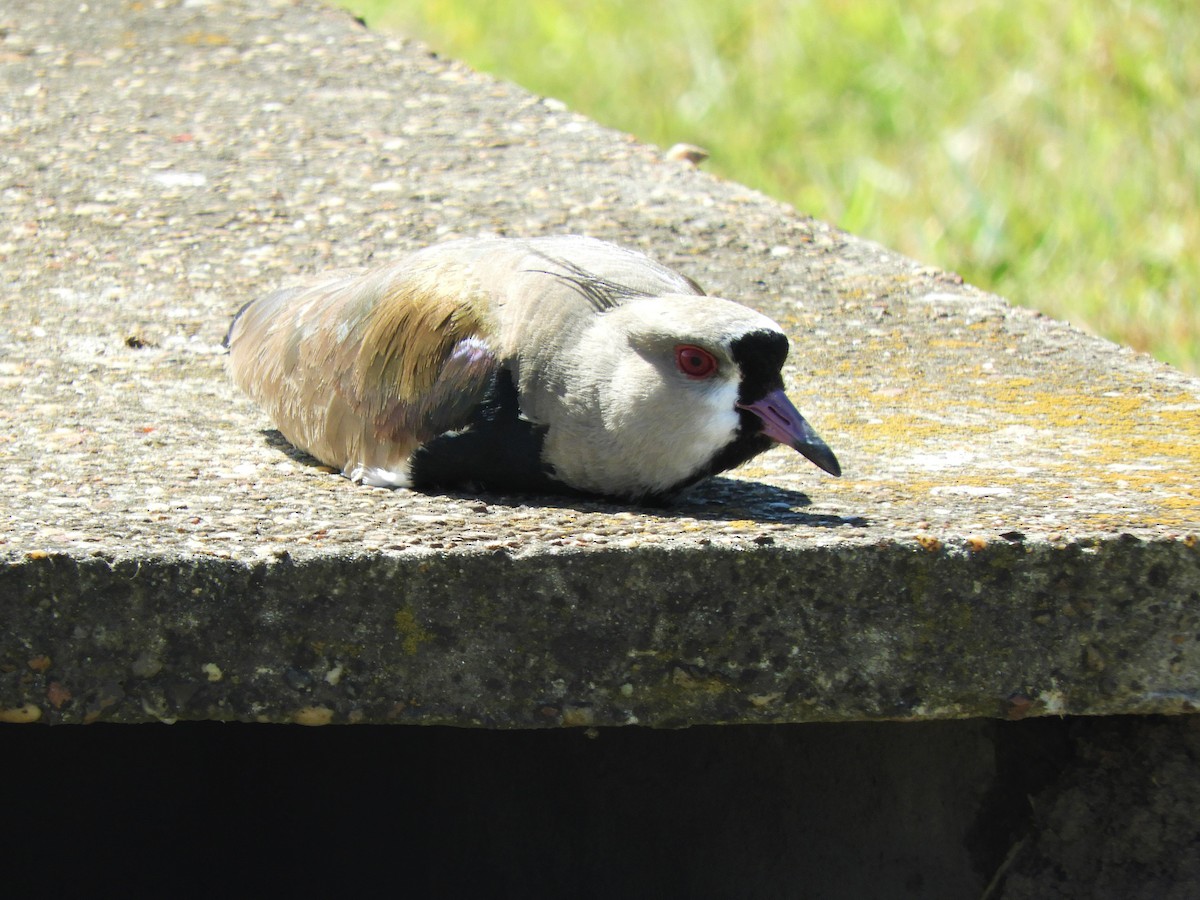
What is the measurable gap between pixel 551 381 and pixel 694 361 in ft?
0.78

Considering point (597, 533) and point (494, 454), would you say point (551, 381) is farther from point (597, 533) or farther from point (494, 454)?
point (597, 533)

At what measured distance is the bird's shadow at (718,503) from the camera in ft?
8.75

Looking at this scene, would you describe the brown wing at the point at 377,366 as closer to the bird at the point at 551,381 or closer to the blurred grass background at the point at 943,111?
the bird at the point at 551,381

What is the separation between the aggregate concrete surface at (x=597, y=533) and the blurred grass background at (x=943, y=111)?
1.88 meters

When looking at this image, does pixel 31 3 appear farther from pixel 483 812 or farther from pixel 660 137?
pixel 483 812

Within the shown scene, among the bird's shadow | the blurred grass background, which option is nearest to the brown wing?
the bird's shadow

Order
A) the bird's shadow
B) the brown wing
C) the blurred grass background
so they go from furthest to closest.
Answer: the blurred grass background, the brown wing, the bird's shadow

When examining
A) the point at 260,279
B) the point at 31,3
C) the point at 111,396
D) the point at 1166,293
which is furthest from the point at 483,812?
the point at 31,3

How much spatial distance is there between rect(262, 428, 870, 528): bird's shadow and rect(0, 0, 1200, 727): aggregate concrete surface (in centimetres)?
1

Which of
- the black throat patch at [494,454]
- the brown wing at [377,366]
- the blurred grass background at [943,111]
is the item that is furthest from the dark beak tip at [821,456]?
the blurred grass background at [943,111]

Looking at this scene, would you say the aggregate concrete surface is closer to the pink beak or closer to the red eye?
the pink beak

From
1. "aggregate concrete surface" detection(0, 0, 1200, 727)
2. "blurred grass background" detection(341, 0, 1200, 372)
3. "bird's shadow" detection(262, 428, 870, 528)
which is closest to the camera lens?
"aggregate concrete surface" detection(0, 0, 1200, 727)

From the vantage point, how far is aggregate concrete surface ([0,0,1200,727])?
2.40 metres

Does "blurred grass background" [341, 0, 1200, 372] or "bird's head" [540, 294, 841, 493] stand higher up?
"blurred grass background" [341, 0, 1200, 372]
